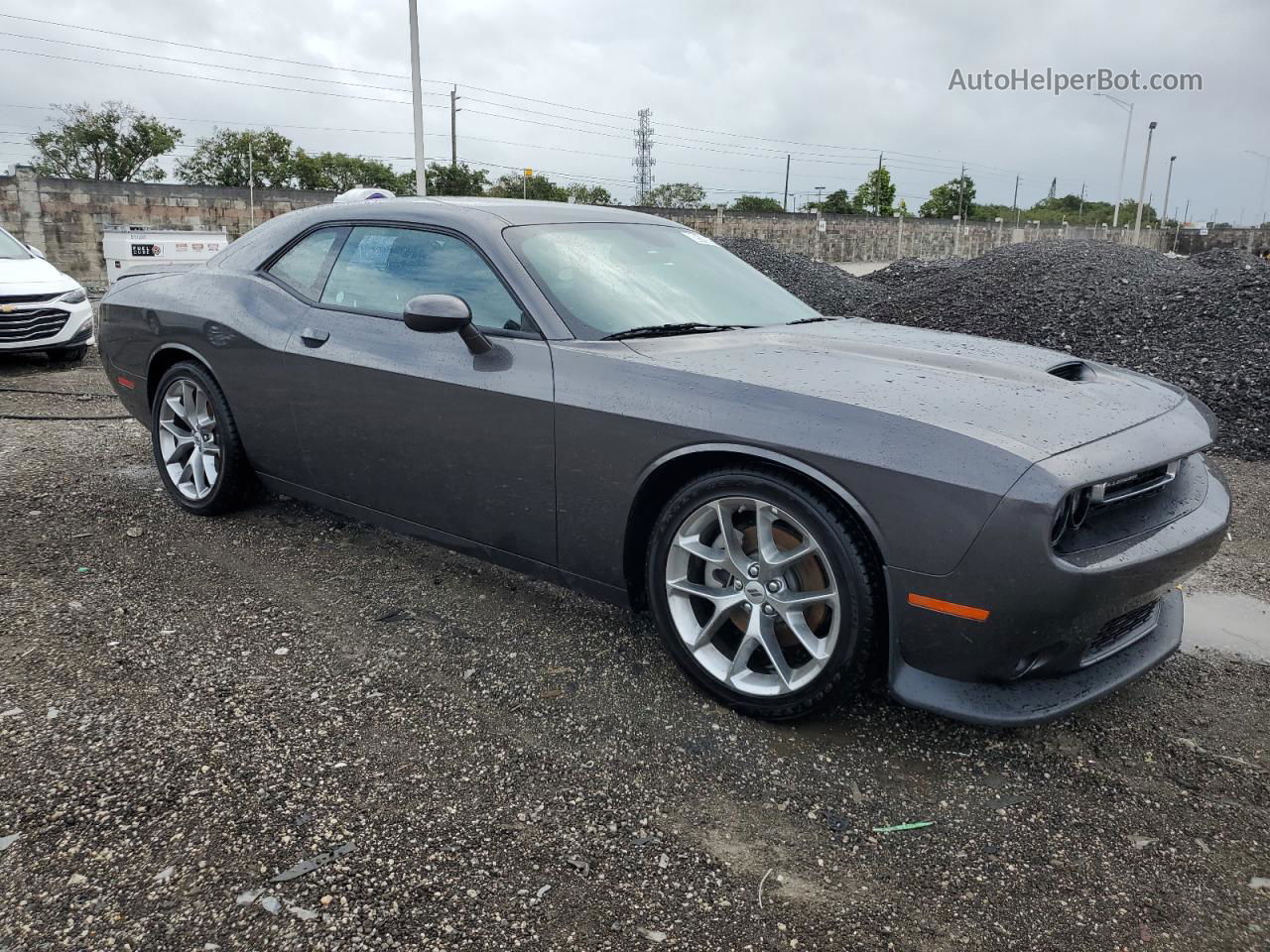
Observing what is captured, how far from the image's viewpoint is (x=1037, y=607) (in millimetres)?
2301

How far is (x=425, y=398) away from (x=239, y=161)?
6758 centimetres

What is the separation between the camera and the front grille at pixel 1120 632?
8.51 feet

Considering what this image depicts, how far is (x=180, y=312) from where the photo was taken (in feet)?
14.5

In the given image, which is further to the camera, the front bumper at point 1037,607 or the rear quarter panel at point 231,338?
the rear quarter panel at point 231,338

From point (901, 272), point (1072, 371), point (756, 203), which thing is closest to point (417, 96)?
point (901, 272)

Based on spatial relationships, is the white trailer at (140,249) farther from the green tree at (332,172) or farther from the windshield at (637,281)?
the green tree at (332,172)

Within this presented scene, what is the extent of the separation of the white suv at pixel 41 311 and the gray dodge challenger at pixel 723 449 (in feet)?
20.3

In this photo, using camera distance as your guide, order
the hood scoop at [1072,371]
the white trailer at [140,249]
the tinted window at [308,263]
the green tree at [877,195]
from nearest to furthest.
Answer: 1. the hood scoop at [1072,371]
2. the tinted window at [308,263]
3. the white trailer at [140,249]
4. the green tree at [877,195]

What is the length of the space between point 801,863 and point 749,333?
185cm

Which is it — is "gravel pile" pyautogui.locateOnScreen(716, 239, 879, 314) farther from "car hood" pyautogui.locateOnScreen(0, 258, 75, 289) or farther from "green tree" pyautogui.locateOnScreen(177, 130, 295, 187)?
"green tree" pyautogui.locateOnScreen(177, 130, 295, 187)

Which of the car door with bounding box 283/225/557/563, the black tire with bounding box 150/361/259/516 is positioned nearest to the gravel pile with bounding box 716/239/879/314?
the black tire with bounding box 150/361/259/516

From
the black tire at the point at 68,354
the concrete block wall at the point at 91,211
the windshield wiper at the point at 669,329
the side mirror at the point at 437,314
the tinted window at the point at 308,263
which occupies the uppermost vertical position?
the concrete block wall at the point at 91,211

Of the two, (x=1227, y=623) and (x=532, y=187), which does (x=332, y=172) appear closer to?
(x=532, y=187)

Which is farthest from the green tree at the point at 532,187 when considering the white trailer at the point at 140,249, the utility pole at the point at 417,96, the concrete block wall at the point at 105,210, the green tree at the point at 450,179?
the white trailer at the point at 140,249
